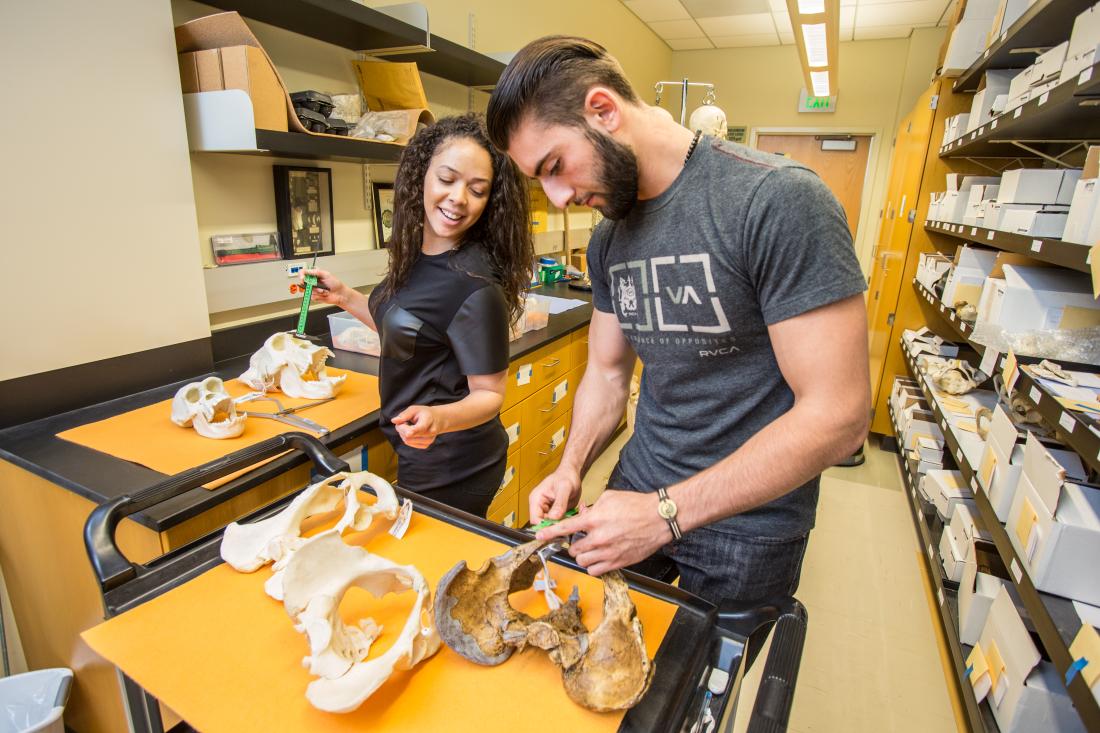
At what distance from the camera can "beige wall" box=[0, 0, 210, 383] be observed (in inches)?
56.2

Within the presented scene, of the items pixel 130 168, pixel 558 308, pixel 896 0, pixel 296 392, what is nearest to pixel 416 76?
pixel 130 168

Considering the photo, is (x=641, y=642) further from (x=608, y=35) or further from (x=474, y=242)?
(x=608, y=35)

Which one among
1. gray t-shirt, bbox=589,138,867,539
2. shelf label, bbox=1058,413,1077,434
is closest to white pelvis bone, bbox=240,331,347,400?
gray t-shirt, bbox=589,138,867,539

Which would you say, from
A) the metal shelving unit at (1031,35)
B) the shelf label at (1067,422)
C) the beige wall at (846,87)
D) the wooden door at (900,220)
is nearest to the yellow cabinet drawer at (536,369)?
→ the shelf label at (1067,422)

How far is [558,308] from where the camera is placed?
3.52 meters

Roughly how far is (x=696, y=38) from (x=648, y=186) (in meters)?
5.81

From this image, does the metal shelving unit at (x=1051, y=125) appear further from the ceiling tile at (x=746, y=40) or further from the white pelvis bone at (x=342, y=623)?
the ceiling tile at (x=746, y=40)

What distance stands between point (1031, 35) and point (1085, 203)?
1237mm

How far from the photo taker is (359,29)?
7.09ft

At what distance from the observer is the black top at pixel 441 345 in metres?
1.48

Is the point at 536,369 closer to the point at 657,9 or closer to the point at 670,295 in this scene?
the point at 670,295

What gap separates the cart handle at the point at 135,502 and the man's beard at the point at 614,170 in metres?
0.76

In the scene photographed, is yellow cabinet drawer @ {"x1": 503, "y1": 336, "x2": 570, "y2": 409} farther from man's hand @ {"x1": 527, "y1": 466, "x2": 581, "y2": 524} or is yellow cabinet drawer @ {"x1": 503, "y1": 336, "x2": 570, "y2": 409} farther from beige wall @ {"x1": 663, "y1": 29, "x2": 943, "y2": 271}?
beige wall @ {"x1": 663, "y1": 29, "x2": 943, "y2": 271}

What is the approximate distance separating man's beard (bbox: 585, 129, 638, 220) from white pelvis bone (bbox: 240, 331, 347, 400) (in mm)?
1139
